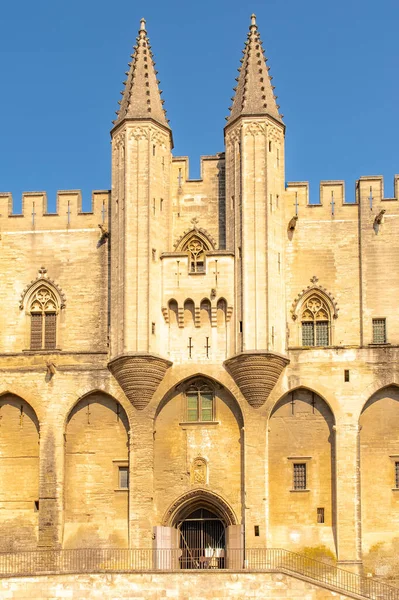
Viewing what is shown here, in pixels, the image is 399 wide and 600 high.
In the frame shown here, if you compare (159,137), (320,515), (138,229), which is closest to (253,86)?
(159,137)

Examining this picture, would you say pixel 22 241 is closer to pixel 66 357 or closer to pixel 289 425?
pixel 66 357

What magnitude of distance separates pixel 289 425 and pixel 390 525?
4.74 m

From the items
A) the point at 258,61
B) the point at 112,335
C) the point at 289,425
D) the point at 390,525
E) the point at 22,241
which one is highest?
the point at 258,61

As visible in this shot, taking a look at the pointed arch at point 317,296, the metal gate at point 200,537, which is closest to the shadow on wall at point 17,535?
the metal gate at point 200,537

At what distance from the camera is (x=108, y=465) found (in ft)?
154

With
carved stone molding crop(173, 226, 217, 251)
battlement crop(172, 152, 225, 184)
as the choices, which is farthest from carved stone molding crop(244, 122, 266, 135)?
carved stone molding crop(173, 226, 217, 251)

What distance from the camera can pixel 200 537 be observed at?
1853 inches

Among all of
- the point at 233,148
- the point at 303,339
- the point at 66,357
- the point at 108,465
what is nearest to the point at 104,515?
the point at 108,465

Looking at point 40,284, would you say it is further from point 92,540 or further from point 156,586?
point 156,586

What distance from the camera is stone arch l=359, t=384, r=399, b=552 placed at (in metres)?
45.8

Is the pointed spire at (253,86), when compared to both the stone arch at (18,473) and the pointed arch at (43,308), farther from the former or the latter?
the stone arch at (18,473)

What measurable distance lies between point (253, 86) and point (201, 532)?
15.8 metres

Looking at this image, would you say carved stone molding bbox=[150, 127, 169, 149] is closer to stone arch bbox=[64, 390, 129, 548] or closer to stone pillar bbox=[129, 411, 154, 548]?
stone arch bbox=[64, 390, 129, 548]

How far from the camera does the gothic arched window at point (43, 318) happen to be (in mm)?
48812
